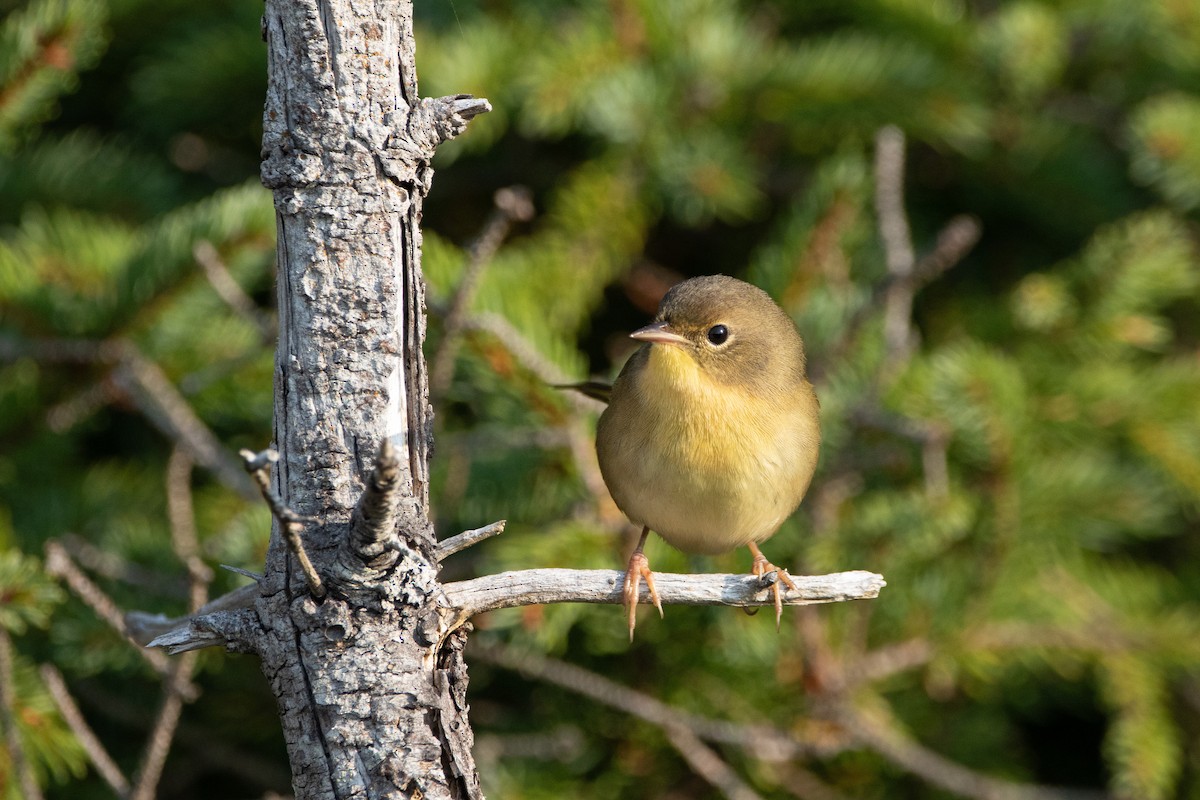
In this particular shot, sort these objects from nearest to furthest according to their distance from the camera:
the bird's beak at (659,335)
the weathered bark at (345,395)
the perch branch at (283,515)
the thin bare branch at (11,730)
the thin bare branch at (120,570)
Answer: the perch branch at (283,515) < the weathered bark at (345,395) < the thin bare branch at (11,730) < the bird's beak at (659,335) < the thin bare branch at (120,570)

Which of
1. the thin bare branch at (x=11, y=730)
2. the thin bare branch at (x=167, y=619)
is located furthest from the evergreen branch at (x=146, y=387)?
the thin bare branch at (x=167, y=619)

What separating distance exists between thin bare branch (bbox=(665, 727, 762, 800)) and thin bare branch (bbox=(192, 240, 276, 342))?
1230mm

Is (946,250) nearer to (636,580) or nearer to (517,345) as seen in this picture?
(517,345)

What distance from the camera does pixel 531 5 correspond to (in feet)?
10.7

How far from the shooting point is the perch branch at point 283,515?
120cm

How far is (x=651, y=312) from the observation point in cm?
332

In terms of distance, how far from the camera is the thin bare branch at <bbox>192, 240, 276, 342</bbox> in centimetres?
250

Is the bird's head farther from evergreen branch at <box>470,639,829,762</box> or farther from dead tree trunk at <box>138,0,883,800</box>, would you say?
dead tree trunk at <box>138,0,883,800</box>

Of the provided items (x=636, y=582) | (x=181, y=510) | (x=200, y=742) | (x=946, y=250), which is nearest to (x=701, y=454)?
(x=636, y=582)

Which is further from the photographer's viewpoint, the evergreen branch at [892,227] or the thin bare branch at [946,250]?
the evergreen branch at [892,227]

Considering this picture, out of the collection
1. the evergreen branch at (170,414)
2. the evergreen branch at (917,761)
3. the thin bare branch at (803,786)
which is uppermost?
the evergreen branch at (170,414)

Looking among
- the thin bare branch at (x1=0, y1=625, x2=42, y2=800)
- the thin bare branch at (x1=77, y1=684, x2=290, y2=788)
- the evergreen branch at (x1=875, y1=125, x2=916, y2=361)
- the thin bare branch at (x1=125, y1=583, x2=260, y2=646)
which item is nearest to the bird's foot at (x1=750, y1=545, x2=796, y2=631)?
the evergreen branch at (x1=875, y1=125, x2=916, y2=361)

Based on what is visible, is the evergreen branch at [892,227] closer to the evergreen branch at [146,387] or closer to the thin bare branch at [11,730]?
the evergreen branch at [146,387]

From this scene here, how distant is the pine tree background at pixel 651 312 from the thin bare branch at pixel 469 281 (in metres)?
0.02
